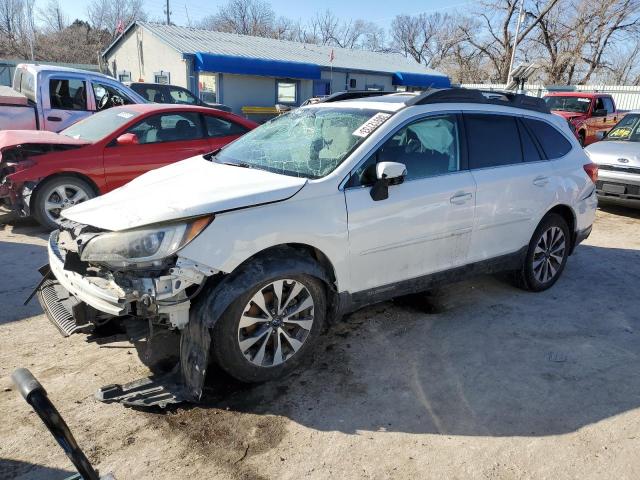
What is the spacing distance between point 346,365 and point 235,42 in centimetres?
2481

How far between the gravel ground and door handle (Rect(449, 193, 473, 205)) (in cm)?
102

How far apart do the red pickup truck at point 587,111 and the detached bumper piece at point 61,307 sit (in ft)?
47.2

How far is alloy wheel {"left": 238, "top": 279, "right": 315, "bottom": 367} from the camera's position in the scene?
3047mm

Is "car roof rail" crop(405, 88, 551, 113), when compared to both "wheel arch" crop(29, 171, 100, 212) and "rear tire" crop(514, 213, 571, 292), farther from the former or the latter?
"wheel arch" crop(29, 171, 100, 212)

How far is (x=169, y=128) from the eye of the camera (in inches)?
279

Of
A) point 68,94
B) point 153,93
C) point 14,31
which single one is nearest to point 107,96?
point 68,94

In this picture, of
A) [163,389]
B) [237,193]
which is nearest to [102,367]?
[163,389]

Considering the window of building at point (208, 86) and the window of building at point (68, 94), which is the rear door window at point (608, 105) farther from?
the window of building at point (208, 86)

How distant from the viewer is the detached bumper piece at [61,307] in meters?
2.97

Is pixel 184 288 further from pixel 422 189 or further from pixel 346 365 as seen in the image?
pixel 422 189

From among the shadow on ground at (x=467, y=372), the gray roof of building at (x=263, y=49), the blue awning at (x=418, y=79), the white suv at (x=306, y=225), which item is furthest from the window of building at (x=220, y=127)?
the blue awning at (x=418, y=79)

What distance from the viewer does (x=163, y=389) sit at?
2.95 m

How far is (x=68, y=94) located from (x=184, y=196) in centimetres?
734

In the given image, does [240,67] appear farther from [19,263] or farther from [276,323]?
[276,323]
